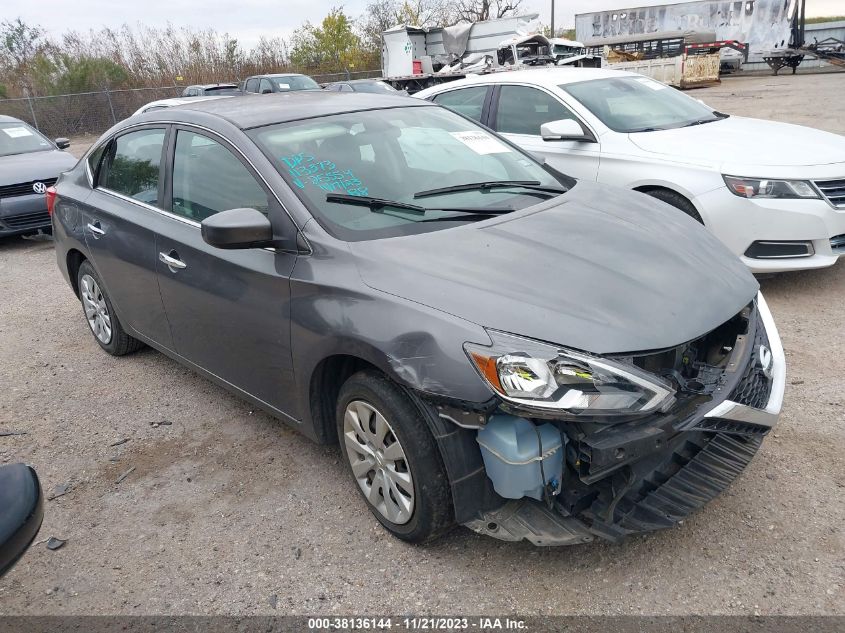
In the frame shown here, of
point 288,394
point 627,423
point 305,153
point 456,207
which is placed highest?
point 305,153

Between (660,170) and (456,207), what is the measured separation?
9.11 feet

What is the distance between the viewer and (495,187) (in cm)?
334

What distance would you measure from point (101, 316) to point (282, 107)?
2250 millimetres

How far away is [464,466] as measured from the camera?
93.7 inches

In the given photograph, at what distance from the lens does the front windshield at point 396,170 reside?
2.93m

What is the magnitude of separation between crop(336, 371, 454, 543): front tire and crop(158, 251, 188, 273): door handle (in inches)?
49.8

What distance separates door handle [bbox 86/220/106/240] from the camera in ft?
13.9

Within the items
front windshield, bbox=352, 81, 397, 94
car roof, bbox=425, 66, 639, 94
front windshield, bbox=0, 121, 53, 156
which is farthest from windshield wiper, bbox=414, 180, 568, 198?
front windshield, bbox=352, 81, 397, 94

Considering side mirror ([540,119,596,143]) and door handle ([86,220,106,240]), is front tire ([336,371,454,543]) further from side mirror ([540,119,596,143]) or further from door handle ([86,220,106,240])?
side mirror ([540,119,596,143])

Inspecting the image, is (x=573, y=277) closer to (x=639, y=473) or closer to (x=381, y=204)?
(x=639, y=473)

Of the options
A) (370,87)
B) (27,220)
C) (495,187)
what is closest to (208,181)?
(495,187)

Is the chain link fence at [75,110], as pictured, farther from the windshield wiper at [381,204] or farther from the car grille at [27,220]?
the windshield wiper at [381,204]

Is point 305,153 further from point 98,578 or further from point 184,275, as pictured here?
point 98,578

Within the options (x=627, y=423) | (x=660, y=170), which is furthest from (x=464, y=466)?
(x=660, y=170)
